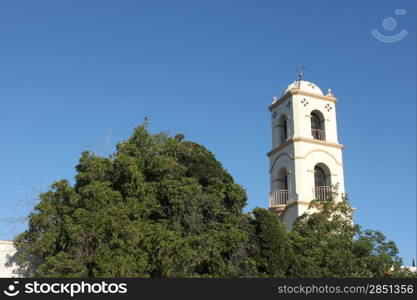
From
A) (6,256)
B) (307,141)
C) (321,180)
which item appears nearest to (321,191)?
(321,180)

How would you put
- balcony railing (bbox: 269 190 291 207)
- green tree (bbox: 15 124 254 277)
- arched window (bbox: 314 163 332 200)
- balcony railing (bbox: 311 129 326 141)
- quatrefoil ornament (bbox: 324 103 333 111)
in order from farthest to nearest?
quatrefoil ornament (bbox: 324 103 333 111), balcony railing (bbox: 311 129 326 141), balcony railing (bbox: 269 190 291 207), arched window (bbox: 314 163 332 200), green tree (bbox: 15 124 254 277)

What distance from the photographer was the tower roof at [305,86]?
31031 mm

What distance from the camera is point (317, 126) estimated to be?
102 feet

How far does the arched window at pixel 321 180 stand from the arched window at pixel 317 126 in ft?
5.60

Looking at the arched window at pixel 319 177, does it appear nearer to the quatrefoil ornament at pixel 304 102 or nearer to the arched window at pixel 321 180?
the arched window at pixel 321 180

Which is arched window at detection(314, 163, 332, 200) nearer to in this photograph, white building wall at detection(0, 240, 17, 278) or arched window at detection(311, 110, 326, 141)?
arched window at detection(311, 110, 326, 141)

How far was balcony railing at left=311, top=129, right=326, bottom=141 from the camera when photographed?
30562mm

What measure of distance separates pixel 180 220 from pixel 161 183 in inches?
58.2

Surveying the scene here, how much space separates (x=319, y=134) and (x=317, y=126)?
2.17ft

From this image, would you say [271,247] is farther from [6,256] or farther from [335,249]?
[6,256]

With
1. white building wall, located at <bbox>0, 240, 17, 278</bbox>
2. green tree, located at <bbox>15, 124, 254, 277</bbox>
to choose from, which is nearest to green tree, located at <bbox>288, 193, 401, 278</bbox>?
green tree, located at <bbox>15, 124, 254, 277</bbox>

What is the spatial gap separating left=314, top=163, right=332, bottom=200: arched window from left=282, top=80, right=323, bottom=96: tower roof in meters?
4.26

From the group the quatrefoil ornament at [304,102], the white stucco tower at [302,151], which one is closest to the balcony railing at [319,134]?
the white stucco tower at [302,151]

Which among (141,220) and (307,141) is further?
(307,141)
